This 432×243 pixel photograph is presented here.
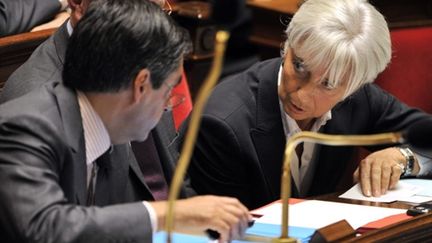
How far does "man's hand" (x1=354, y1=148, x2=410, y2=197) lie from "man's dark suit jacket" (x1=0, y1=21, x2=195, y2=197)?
0.47 m

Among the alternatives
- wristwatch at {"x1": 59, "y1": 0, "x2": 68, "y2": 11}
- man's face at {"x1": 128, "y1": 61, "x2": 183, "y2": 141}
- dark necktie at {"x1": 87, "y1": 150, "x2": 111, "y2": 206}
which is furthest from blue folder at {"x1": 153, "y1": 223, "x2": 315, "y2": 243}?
wristwatch at {"x1": 59, "y1": 0, "x2": 68, "y2": 11}

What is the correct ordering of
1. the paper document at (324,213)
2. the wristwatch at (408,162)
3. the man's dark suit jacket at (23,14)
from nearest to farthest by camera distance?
the paper document at (324,213) < the wristwatch at (408,162) < the man's dark suit jacket at (23,14)

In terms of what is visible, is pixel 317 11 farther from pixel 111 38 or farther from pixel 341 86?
pixel 111 38

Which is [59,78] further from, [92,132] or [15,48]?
[15,48]

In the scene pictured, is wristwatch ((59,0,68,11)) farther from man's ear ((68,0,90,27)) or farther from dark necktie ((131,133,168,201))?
dark necktie ((131,133,168,201))

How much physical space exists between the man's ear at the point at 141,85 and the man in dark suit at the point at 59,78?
336 millimetres

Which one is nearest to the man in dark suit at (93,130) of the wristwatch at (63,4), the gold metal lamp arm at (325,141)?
the gold metal lamp arm at (325,141)

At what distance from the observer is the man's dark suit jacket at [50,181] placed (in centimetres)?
167

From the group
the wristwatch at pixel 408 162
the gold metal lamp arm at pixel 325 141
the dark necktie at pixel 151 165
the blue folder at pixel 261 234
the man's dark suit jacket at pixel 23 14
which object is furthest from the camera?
the man's dark suit jacket at pixel 23 14

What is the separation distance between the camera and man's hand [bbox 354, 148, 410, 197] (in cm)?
244

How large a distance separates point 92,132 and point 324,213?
65 cm

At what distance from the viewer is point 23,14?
310 centimetres

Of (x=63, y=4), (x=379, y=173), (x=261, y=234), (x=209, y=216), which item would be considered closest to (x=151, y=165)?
(x=261, y=234)

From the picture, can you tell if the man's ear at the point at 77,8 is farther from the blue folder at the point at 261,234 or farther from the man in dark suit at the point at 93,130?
the blue folder at the point at 261,234
